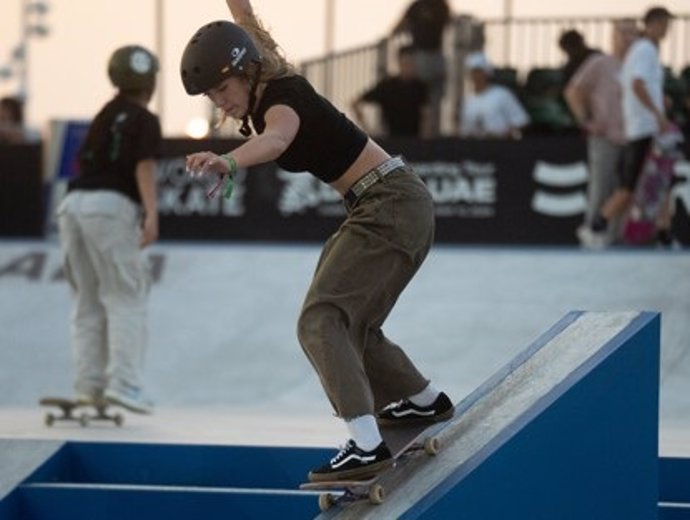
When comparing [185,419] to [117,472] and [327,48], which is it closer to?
[117,472]


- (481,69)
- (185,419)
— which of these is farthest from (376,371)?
(481,69)

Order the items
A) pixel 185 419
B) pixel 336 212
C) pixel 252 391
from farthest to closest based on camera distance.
A: pixel 336 212, pixel 252 391, pixel 185 419

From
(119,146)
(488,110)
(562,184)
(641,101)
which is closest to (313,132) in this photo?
(119,146)

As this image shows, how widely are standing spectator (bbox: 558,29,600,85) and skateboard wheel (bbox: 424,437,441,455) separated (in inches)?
415

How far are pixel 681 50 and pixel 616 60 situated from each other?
2.28m

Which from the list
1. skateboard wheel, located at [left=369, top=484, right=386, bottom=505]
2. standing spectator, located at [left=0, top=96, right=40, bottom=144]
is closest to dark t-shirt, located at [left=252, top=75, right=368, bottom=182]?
skateboard wheel, located at [left=369, top=484, right=386, bottom=505]

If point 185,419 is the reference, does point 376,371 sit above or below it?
above

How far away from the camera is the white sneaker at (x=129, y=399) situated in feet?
37.9

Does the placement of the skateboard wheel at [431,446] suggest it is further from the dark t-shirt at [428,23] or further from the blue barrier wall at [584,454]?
the dark t-shirt at [428,23]

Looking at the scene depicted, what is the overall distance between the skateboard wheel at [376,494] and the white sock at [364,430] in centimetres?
15

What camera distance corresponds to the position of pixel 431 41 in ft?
64.1

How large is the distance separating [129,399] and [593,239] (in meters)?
6.69

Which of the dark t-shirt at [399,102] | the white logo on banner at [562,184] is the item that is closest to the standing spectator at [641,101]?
the white logo on banner at [562,184]

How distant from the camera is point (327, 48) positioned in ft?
72.5
